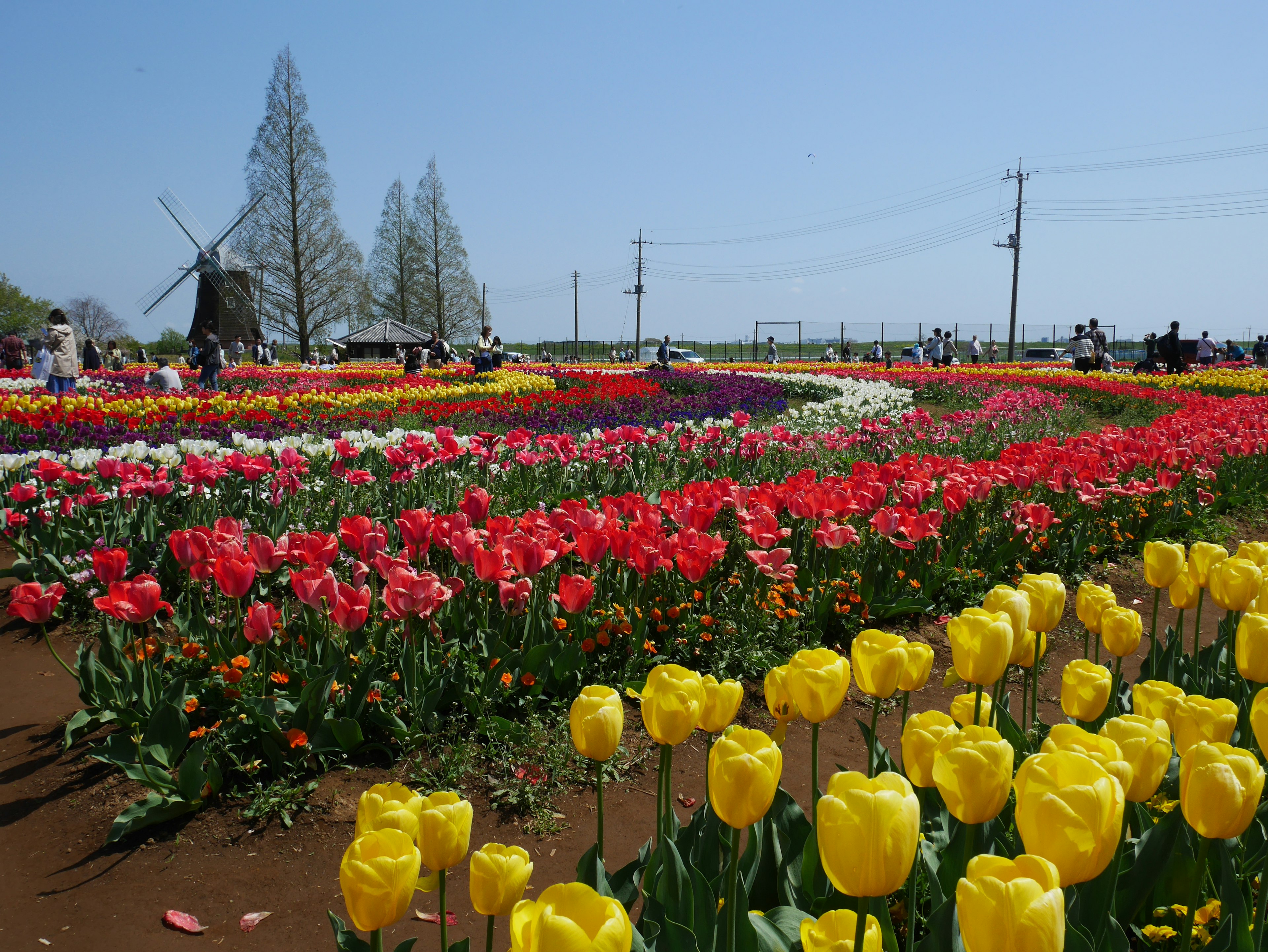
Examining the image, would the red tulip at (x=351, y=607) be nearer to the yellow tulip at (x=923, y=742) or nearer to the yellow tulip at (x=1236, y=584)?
the yellow tulip at (x=923, y=742)

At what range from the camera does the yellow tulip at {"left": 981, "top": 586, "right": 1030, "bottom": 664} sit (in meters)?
1.60

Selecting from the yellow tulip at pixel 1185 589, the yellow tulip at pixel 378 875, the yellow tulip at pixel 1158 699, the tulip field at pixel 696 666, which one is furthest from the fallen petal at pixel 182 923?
the yellow tulip at pixel 1185 589

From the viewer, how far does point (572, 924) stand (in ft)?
2.64

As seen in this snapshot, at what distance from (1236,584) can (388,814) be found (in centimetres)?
189

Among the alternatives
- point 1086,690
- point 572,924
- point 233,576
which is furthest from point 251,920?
point 1086,690

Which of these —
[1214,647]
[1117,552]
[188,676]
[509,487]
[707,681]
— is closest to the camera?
[707,681]

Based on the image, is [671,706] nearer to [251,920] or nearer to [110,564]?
[251,920]

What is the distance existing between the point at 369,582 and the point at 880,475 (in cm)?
274

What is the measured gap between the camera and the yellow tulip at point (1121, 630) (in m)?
1.82

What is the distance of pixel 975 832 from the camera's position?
1.53 m

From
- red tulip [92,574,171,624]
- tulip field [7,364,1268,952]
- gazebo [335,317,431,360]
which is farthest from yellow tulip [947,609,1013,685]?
gazebo [335,317,431,360]

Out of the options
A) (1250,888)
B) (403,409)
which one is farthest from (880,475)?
(403,409)

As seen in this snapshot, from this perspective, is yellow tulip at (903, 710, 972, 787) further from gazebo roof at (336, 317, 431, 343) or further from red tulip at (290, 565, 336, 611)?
gazebo roof at (336, 317, 431, 343)

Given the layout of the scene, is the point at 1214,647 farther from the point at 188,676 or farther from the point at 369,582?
the point at 188,676
